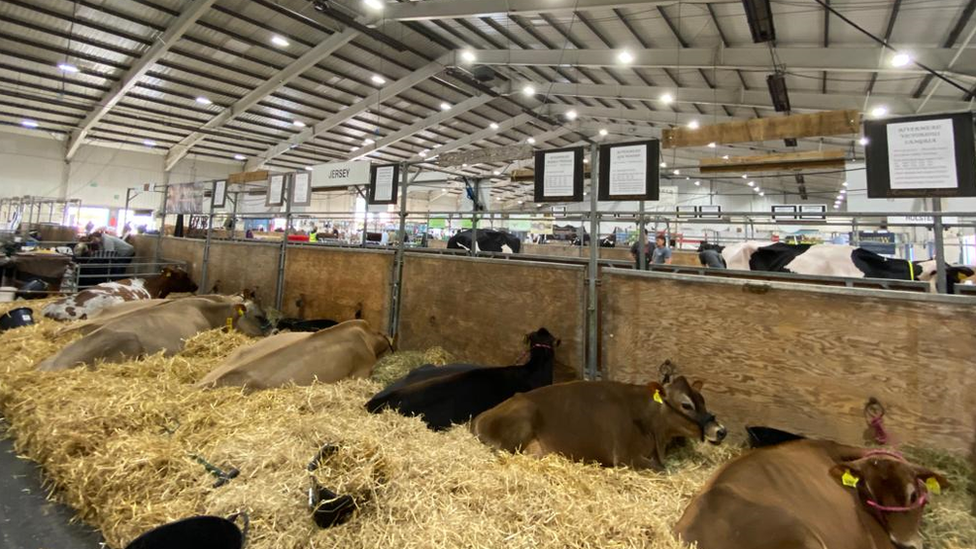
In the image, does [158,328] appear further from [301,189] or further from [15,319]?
[301,189]

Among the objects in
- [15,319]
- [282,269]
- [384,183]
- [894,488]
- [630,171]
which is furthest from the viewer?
[282,269]

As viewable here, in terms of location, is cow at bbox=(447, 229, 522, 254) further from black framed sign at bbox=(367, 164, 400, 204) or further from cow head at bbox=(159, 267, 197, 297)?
cow head at bbox=(159, 267, 197, 297)

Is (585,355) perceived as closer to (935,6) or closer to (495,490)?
(495,490)

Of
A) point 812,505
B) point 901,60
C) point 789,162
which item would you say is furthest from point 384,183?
point 901,60

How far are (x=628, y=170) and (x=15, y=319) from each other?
→ 6681 millimetres

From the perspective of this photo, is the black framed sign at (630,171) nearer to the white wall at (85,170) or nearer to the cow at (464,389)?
the cow at (464,389)

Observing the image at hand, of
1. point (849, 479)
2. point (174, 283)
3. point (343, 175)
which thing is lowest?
point (849, 479)

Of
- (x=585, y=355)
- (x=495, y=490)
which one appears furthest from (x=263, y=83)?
(x=495, y=490)

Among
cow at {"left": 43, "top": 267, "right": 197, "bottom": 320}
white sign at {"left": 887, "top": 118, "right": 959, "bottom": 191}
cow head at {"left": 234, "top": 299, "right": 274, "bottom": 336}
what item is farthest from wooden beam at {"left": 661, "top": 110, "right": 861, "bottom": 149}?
cow at {"left": 43, "top": 267, "right": 197, "bottom": 320}

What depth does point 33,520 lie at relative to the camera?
190 centimetres

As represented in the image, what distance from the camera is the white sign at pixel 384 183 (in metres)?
5.20

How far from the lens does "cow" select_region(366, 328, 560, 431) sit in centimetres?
Answer: 282

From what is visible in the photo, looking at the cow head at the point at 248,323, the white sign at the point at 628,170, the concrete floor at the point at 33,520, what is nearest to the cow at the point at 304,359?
the concrete floor at the point at 33,520

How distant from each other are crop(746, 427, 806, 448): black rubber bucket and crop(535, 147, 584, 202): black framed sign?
6.71 ft
